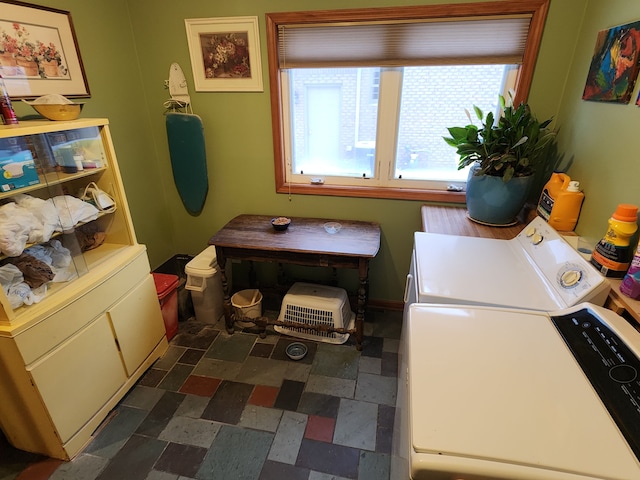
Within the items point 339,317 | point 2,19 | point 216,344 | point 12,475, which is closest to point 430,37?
point 339,317

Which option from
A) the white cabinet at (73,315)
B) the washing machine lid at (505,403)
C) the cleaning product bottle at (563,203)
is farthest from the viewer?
the cleaning product bottle at (563,203)

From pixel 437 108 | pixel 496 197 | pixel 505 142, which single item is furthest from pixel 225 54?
pixel 496 197

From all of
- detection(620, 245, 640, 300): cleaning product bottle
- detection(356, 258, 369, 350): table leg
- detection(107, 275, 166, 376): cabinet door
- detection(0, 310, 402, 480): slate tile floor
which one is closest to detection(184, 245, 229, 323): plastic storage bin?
detection(0, 310, 402, 480): slate tile floor

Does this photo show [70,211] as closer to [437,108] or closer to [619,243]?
[437,108]

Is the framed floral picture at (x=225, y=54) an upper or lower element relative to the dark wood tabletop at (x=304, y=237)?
upper

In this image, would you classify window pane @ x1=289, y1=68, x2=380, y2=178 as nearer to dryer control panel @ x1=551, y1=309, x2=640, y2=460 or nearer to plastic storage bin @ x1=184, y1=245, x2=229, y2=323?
plastic storage bin @ x1=184, y1=245, x2=229, y2=323

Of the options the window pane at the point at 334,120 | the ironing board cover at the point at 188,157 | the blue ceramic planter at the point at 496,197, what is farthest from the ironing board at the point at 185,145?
the blue ceramic planter at the point at 496,197

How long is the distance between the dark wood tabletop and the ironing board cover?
0.38 metres

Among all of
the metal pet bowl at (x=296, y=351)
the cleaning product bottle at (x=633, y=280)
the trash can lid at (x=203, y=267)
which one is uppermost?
the cleaning product bottle at (x=633, y=280)

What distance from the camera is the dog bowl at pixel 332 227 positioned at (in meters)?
2.22

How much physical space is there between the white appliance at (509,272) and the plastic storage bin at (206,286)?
1447 mm

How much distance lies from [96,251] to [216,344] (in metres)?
0.95

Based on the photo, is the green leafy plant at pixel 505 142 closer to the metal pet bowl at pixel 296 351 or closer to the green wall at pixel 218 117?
the green wall at pixel 218 117

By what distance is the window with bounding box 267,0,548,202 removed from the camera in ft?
6.06
